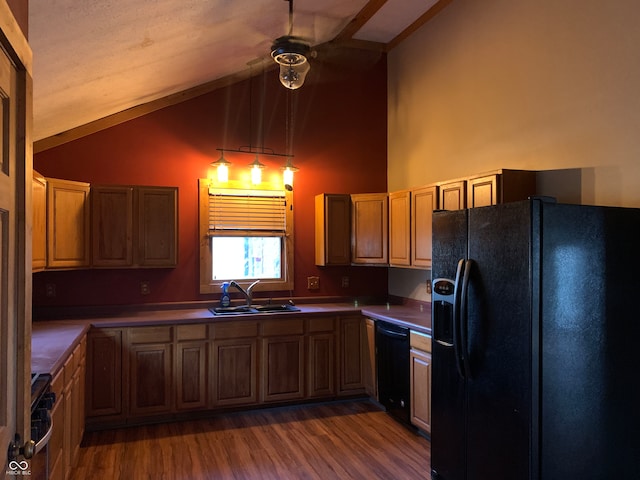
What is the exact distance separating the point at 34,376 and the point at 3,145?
1.32 m

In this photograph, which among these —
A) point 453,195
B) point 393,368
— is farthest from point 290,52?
point 393,368

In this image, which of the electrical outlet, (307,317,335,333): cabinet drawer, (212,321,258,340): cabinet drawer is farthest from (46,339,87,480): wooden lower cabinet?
the electrical outlet

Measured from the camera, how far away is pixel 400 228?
169 inches

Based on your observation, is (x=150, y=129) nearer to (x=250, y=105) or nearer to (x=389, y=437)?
(x=250, y=105)

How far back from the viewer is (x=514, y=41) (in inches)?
136

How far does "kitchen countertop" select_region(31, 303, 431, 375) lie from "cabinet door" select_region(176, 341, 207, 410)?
233 millimetres

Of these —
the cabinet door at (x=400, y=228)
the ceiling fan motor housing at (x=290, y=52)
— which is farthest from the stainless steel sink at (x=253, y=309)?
the ceiling fan motor housing at (x=290, y=52)

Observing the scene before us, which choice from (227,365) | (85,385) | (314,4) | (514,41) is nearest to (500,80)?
(514,41)

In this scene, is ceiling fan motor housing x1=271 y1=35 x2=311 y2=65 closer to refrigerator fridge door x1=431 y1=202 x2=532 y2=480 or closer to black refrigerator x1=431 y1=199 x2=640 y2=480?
refrigerator fridge door x1=431 y1=202 x2=532 y2=480

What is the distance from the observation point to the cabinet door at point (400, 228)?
4156 millimetres

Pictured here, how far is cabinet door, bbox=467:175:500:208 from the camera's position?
10.3 ft

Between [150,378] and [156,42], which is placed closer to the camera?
[156,42]

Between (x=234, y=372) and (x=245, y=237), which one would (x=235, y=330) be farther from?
(x=245, y=237)

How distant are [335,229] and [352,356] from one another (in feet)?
4.05
